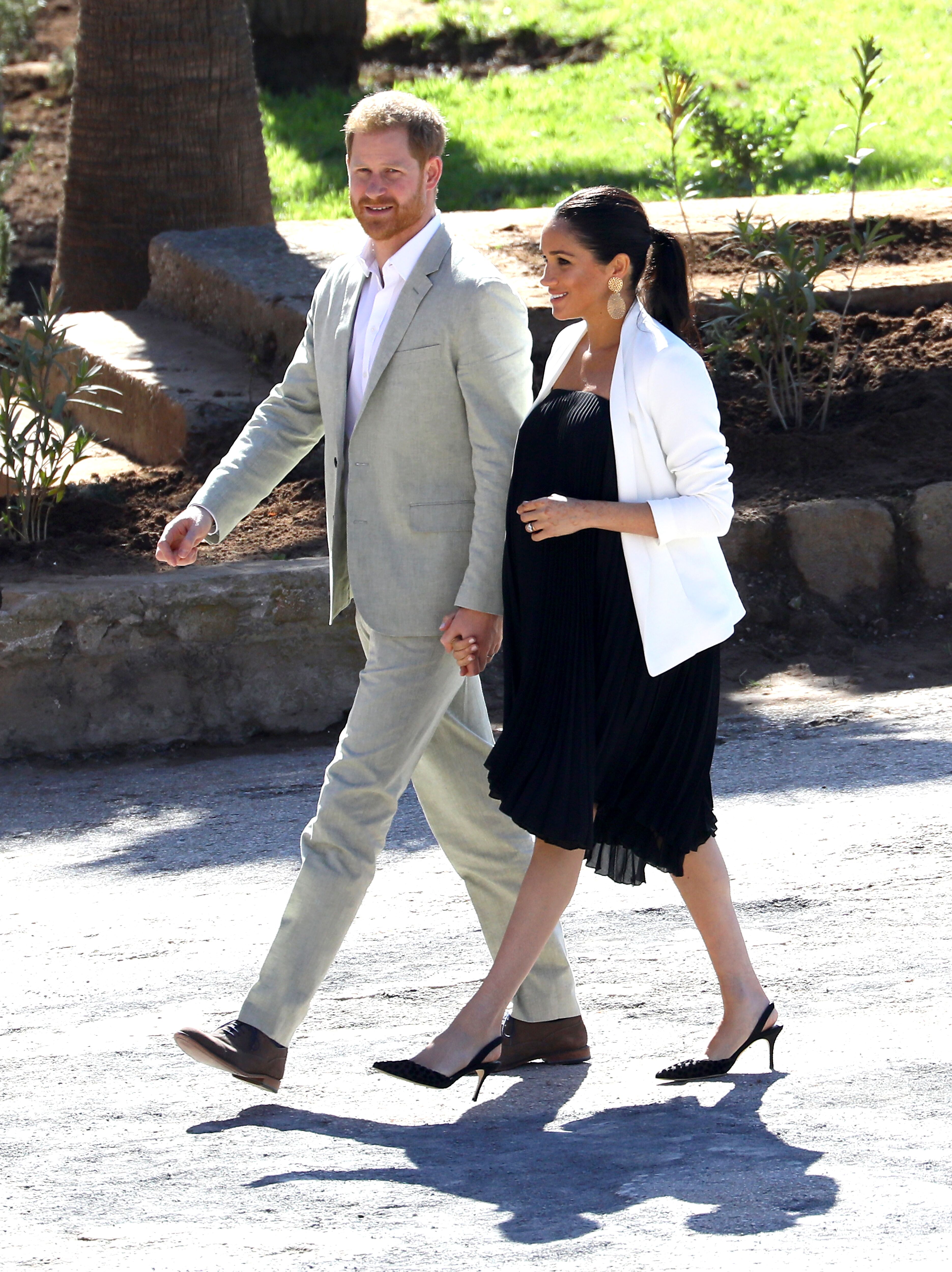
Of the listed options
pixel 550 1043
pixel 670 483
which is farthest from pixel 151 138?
pixel 550 1043

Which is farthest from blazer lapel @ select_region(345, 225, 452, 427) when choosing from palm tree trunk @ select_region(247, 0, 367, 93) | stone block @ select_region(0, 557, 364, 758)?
palm tree trunk @ select_region(247, 0, 367, 93)

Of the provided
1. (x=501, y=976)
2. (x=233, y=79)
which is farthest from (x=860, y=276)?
(x=501, y=976)

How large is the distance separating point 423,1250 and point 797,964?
1520mm

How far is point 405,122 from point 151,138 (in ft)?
21.4

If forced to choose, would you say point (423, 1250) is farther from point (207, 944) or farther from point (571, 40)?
point (571, 40)

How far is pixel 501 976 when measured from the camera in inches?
129

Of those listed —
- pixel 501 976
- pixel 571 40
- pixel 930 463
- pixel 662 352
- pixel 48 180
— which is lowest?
pixel 501 976

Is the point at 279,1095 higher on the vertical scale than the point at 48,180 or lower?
lower

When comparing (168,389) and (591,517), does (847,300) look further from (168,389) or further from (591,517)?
(591,517)

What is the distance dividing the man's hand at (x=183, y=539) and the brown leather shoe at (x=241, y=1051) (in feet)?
3.23

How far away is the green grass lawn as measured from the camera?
11.8m

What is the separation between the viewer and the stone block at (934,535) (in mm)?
6664

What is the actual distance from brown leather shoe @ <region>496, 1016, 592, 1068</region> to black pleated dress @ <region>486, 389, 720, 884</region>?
0.44m

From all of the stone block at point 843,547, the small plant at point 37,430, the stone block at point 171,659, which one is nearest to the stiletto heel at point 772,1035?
the stone block at point 171,659
